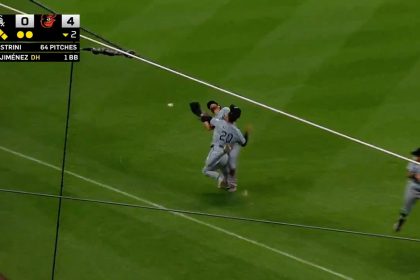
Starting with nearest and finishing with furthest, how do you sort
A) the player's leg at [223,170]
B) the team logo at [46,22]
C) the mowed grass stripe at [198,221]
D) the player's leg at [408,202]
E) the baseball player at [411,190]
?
the mowed grass stripe at [198,221], the team logo at [46,22], the baseball player at [411,190], the player's leg at [408,202], the player's leg at [223,170]

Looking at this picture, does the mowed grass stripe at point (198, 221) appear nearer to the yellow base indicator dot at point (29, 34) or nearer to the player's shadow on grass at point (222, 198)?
the player's shadow on grass at point (222, 198)

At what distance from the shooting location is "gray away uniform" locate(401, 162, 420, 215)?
15523 mm

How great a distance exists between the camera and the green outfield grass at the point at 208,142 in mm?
15586

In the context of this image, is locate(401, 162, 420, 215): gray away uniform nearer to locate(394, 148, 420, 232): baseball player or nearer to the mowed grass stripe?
locate(394, 148, 420, 232): baseball player

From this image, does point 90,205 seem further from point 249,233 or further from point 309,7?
point 309,7

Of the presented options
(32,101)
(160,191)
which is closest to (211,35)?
(32,101)

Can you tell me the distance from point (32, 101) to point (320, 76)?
260 inches

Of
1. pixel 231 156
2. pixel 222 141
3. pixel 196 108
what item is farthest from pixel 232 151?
pixel 196 108

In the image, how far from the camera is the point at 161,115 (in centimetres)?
2020

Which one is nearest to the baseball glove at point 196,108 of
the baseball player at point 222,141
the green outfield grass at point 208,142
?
the green outfield grass at point 208,142
